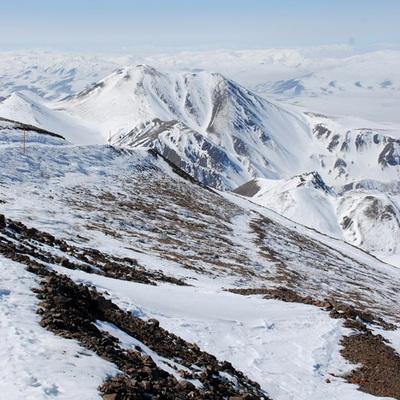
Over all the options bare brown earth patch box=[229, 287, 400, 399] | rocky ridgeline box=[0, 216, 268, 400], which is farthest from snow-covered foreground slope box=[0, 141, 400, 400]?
bare brown earth patch box=[229, 287, 400, 399]

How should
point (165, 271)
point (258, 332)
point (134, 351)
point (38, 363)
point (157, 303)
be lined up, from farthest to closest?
point (165, 271) < point (258, 332) < point (157, 303) < point (134, 351) < point (38, 363)

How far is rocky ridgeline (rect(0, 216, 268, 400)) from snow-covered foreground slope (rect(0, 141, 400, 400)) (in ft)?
1.14

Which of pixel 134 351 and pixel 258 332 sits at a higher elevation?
pixel 134 351

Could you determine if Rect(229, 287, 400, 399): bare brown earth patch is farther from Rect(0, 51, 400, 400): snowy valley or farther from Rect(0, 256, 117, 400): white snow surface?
Rect(0, 256, 117, 400): white snow surface

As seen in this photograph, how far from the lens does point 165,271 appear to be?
2642cm

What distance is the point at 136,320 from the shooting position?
14953mm

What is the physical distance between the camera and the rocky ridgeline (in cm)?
991

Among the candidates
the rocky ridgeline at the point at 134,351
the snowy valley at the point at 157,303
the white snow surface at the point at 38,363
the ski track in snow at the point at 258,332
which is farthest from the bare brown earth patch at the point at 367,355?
the white snow surface at the point at 38,363

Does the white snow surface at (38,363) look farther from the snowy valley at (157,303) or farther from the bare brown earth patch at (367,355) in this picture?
the bare brown earth patch at (367,355)

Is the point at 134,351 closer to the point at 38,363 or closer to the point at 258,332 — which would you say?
the point at 38,363

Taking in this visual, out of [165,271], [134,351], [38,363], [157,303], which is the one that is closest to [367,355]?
[157,303]

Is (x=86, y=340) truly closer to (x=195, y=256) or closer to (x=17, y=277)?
(x=17, y=277)

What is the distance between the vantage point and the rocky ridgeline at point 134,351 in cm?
991

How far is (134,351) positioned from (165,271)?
14559mm
